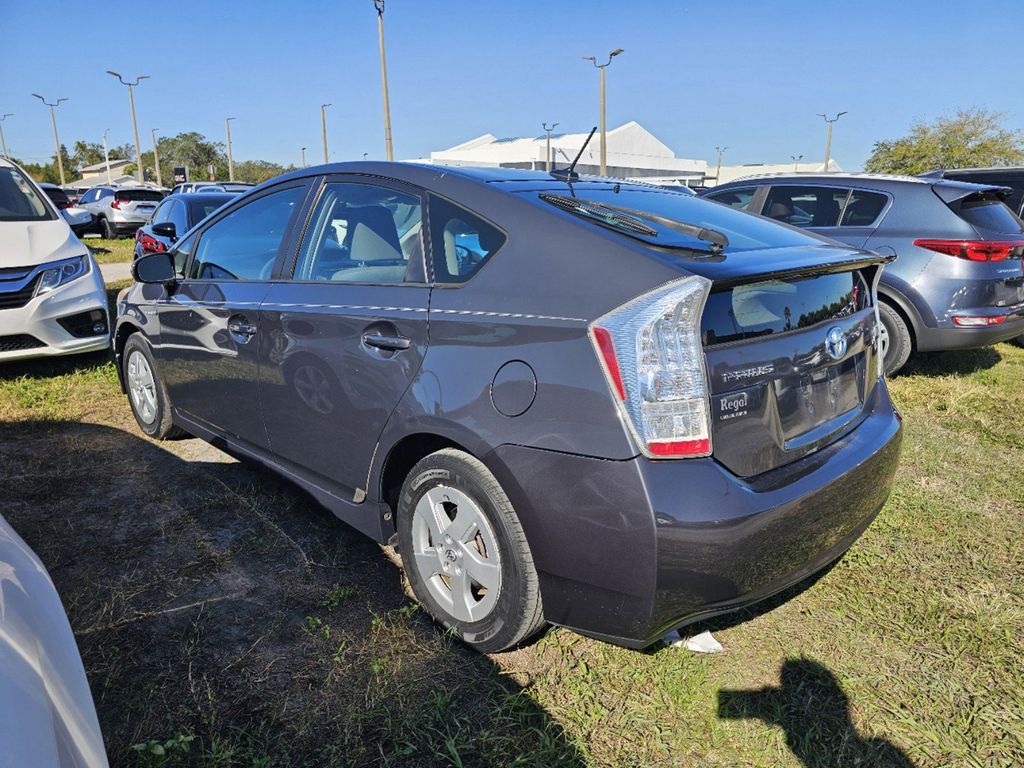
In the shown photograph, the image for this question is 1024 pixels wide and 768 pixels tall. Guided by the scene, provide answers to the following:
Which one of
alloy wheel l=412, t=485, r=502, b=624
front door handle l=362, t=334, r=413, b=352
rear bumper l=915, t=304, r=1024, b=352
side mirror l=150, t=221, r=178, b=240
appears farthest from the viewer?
side mirror l=150, t=221, r=178, b=240

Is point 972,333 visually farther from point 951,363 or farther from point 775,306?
point 775,306

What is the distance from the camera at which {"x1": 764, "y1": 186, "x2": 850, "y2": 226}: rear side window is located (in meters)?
6.16

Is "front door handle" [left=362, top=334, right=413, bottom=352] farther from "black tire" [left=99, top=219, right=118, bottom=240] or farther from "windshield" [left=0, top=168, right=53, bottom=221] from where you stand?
"black tire" [left=99, top=219, right=118, bottom=240]

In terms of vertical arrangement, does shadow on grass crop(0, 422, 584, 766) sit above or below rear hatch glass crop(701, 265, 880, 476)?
below

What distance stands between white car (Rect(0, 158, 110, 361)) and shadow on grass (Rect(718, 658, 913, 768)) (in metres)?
5.56

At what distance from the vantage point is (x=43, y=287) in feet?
18.1

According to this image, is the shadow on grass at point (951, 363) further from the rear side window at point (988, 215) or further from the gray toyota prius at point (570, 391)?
the gray toyota prius at point (570, 391)

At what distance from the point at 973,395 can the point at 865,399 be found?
3.59 meters

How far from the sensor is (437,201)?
2463 mm

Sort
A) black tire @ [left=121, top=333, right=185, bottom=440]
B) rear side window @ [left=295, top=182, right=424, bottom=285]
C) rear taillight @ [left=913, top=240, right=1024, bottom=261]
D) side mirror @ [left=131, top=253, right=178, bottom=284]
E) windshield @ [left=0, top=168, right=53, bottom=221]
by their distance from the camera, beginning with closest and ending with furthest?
rear side window @ [left=295, top=182, right=424, bottom=285], side mirror @ [left=131, top=253, right=178, bottom=284], black tire @ [left=121, top=333, right=185, bottom=440], rear taillight @ [left=913, top=240, right=1024, bottom=261], windshield @ [left=0, top=168, right=53, bottom=221]

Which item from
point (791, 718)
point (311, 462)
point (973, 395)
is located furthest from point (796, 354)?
point (973, 395)

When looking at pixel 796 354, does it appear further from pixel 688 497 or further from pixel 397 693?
pixel 397 693

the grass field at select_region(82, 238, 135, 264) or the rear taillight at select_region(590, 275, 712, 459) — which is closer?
the rear taillight at select_region(590, 275, 712, 459)

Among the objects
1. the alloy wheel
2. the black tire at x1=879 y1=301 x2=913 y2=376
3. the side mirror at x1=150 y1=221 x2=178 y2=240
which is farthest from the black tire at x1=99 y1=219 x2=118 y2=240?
the alloy wheel
